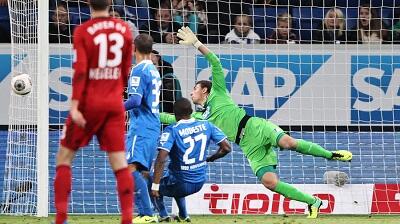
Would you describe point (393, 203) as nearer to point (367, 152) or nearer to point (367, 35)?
point (367, 152)

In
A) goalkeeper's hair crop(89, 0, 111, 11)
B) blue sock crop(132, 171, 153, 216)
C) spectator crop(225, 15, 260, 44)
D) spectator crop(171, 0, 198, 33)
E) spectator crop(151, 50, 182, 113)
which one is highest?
spectator crop(171, 0, 198, 33)

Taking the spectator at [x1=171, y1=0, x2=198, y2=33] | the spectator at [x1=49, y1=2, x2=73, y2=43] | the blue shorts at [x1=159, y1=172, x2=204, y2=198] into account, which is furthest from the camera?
the spectator at [x1=171, y1=0, x2=198, y2=33]

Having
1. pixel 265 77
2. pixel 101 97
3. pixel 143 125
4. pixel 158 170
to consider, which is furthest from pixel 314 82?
pixel 101 97

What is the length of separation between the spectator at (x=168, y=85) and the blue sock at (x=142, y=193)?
435cm

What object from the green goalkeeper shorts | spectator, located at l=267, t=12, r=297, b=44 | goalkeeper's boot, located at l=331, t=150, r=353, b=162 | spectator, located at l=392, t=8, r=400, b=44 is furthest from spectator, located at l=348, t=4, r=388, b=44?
the green goalkeeper shorts

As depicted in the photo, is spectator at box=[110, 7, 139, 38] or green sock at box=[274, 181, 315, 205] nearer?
green sock at box=[274, 181, 315, 205]

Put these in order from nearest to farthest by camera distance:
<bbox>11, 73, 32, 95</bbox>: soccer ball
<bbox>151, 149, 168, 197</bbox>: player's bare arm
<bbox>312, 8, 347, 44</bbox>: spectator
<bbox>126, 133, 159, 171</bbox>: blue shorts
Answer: <bbox>126, 133, 159, 171</bbox>: blue shorts
<bbox>151, 149, 168, 197</bbox>: player's bare arm
<bbox>11, 73, 32, 95</bbox>: soccer ball
<bbox>312, 8, 347, 44</bbox>: spectator

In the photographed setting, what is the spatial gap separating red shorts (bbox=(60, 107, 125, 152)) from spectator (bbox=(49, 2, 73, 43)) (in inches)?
265

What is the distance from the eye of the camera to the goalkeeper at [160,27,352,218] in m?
13.0

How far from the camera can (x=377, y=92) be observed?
15805 millimetres

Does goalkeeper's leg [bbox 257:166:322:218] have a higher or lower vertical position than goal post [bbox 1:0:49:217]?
lower

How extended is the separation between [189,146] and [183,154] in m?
0.11

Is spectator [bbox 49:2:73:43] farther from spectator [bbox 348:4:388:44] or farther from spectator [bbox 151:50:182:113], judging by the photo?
spectator [bbox 348:4:388:44]

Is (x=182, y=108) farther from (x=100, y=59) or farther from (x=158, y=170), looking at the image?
(x=100, y=59)
